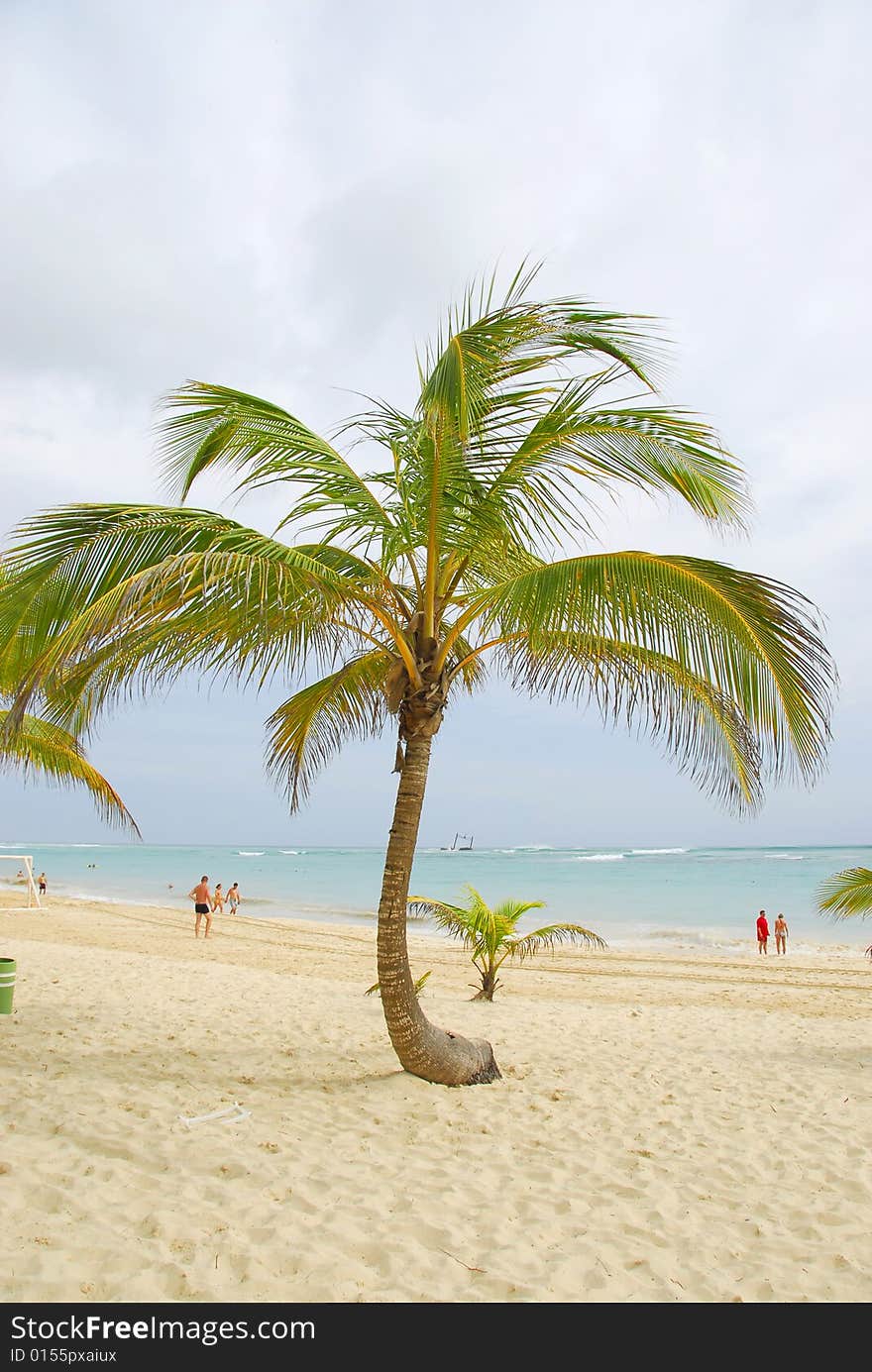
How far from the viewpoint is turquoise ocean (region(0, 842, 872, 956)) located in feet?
90.6

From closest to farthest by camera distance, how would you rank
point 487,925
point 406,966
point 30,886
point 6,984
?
point 406,966 < point 6,984 < point 487,925 < point 30,886

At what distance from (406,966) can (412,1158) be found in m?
1.38

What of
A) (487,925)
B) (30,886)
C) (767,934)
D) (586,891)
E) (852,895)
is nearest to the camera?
(852,895)

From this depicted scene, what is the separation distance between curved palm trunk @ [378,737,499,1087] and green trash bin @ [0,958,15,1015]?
11.5 feet

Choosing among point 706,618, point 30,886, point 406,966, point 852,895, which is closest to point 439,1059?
point 406,966

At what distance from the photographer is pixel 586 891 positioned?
145 ft

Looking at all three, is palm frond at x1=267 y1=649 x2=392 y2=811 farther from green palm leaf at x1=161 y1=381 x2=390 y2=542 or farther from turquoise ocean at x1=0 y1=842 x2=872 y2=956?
turquoise ocean at x1=0 y1=842 x2=872 y2=956

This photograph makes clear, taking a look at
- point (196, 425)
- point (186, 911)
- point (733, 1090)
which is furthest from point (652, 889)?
point (196, 425)

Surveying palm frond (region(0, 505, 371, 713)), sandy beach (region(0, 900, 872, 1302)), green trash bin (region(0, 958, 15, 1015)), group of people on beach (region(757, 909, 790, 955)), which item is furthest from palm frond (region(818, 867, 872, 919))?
group of people on beach (region(757, 909, 790, 955))

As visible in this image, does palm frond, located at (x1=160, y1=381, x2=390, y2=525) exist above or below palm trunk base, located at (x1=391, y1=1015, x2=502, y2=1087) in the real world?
above

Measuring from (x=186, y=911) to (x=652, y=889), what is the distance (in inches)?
1010

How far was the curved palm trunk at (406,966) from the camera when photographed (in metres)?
5.58

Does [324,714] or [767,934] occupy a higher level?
[324,714]

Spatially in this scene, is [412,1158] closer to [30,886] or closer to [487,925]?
[487,925]
